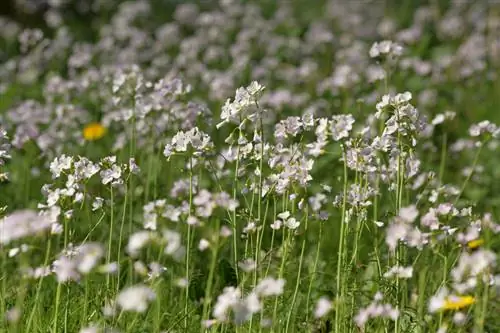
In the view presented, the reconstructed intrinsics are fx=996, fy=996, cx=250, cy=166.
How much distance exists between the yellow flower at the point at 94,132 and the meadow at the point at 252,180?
1cm

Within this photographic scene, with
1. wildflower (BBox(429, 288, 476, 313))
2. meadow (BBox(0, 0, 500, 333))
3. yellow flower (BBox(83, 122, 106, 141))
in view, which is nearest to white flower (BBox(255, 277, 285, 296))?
meadow (BBox(0, 0, 500, 333))

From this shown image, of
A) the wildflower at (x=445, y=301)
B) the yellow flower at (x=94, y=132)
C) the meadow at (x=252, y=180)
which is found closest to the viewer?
the wildflower at (x=445, y=301)

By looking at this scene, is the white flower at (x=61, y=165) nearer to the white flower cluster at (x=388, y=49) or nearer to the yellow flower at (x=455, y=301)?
the yellow flower at (x=455, y=301)

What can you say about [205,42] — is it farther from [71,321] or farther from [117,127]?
[71,321]

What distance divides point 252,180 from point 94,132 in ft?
6.01

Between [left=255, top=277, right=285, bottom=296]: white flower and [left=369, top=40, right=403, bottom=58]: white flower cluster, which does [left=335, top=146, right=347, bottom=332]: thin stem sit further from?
[left=369, top=40, right=403, bottom=58]: white flower cluster

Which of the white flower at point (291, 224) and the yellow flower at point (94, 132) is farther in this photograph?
the yellow flower at point (94, 132)

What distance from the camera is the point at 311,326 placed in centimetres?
278

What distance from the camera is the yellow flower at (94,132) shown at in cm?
458

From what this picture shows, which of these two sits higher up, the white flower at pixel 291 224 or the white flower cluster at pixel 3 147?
the white flower cluster at pixel 3 147

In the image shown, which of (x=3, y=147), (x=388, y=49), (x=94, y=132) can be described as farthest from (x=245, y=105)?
(x=94, y=132)

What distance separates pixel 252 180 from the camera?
121 inches

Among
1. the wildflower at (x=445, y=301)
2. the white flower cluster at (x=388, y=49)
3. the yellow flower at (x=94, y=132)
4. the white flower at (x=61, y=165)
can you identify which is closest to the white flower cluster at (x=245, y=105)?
the white flower at (x=61, y=165)

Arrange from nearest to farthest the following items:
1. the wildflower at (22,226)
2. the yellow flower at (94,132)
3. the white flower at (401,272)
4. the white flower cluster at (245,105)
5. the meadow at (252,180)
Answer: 1. the wildflower at (22,226)
2. the white flower at (401,272)
3. the meadow at (252,180)
4. the white flower cluster at (245,105)
5. the yellow flower at (94,132)
